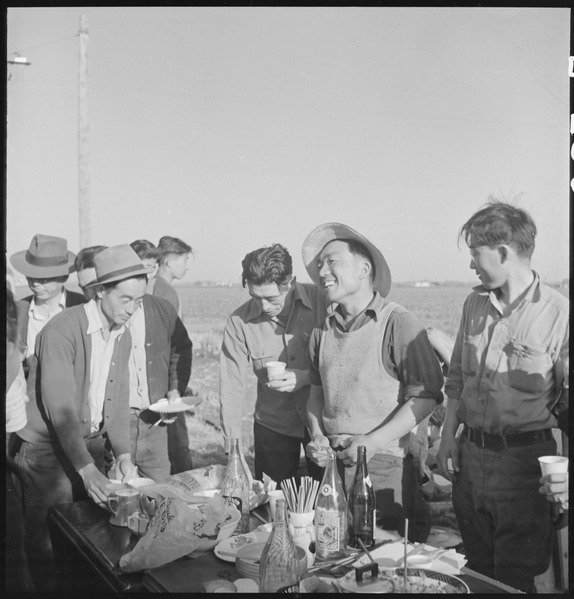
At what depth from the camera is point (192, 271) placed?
181 inches

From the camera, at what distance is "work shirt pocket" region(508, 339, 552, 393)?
2883 mm

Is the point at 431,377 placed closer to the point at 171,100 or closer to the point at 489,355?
the point at 489,355

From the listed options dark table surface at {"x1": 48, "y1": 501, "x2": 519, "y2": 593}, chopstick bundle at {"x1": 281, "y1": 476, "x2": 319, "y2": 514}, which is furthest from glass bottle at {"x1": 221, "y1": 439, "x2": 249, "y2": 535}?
chopstick bundle at {"x1": 281, "y1": 476, "x2": 319, "y2": 514}

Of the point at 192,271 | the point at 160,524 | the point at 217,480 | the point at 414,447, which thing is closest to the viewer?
the point at 160,524

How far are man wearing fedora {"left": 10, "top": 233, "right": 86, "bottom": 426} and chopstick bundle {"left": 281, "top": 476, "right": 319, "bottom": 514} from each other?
2.18 m

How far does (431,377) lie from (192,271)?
2.18m

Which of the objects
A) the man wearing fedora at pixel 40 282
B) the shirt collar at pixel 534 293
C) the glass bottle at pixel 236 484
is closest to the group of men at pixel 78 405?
the man wearing fedora at pixel 40 282

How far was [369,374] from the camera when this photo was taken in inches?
123

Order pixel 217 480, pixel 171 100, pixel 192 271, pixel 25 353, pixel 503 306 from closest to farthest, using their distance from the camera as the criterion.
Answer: pixel 217 480
pixel 503 306
pixel 25 353
pixel 171 100
pixel 192 271

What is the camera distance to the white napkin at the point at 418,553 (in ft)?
6.90

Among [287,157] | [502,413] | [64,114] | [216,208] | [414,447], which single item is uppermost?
[64,114]

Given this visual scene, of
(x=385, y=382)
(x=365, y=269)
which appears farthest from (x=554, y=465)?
(x=365, y=269)

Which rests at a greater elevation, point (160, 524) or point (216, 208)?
point (216, 208)

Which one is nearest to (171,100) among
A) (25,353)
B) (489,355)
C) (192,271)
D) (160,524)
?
(192,271)
